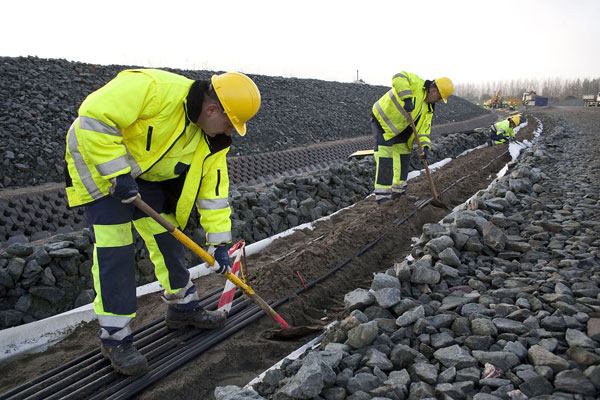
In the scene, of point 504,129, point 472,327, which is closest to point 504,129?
point 504,129

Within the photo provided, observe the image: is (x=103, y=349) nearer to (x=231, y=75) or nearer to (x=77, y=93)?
(x=231, y=75)

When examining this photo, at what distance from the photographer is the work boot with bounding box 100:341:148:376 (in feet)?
9.00

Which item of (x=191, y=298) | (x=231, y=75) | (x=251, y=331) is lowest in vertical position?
(x=251, y=331)

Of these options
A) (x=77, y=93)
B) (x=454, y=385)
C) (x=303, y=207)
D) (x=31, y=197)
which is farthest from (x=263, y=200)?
(x=77, y=93)

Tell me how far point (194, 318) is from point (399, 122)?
14.5 feet

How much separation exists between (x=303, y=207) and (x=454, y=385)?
4.65 meters

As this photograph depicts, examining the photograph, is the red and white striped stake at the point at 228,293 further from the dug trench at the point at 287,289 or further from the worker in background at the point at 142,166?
the worker in background at the point at 142,166

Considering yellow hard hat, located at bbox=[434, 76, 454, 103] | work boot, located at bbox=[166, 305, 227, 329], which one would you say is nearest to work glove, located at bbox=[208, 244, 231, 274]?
work boot, located at bbox=[166, 305, 227, 329]

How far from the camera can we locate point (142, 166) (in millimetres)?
2711

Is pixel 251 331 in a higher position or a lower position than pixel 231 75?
lower

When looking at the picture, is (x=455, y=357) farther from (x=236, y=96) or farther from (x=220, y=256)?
(x=236, y=96)

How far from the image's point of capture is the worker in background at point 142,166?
2.40m

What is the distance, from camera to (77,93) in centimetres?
1081

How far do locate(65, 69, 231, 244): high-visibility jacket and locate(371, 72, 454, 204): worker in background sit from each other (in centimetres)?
391
